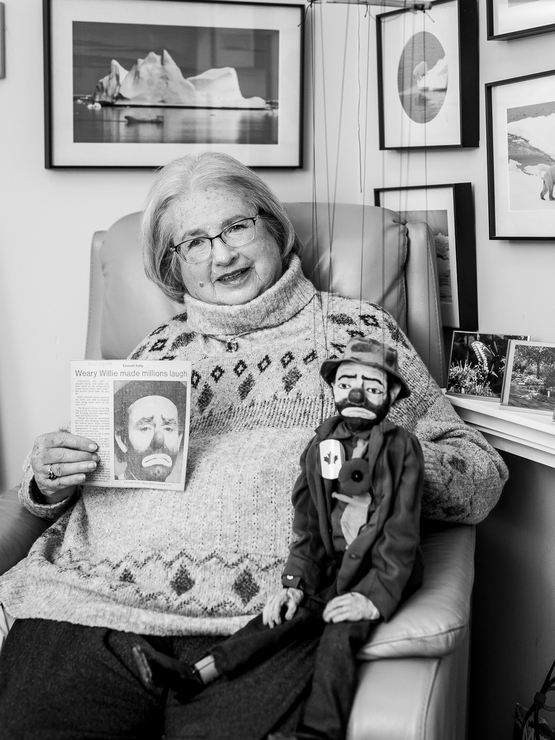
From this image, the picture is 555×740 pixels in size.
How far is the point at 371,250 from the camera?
1.63 metres

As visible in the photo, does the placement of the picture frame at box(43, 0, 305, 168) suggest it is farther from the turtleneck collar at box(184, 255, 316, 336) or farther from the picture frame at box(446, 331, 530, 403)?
the picture frame at box(446, 331, 530, 403)

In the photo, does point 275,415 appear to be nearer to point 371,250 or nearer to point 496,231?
point 371,250

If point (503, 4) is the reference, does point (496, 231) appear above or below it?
below

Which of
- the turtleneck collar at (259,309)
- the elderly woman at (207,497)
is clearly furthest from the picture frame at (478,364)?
the turtleneck collar at (259,309)

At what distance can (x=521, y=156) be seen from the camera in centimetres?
157

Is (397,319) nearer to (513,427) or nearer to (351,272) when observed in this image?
(351,272)

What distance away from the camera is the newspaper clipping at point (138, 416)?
1249mm

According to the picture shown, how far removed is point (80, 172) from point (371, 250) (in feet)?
2.62

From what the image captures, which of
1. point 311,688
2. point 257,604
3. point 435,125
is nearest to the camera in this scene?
point 311,688

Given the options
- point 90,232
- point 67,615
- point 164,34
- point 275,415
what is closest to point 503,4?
point 164,34

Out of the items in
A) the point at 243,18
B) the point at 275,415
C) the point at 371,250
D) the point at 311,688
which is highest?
the point at 243,18

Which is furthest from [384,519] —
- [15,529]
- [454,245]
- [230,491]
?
[454,245]

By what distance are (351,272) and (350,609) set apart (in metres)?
0.85

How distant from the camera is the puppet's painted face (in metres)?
0.97
